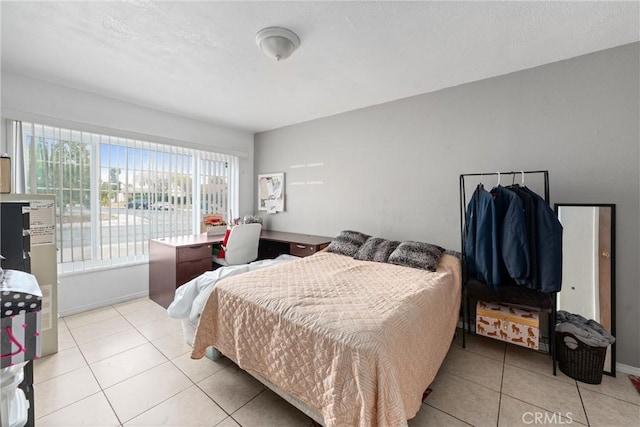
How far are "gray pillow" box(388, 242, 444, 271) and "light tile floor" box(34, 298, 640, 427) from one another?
790 mm

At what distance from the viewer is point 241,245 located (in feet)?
11.1

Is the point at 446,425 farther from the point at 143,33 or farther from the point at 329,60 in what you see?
the point at 143,33

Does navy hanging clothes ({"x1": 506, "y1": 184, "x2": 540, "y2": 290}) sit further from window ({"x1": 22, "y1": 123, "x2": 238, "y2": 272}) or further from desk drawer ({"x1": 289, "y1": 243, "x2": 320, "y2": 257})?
window ({"x1": 22, "y1": 123, "x2": 238, "y2": 272})

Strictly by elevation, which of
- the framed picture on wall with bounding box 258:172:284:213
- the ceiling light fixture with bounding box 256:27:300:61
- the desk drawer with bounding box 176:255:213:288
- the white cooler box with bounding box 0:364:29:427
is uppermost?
the ceiling light fixture with bounding box 256:27:300:61

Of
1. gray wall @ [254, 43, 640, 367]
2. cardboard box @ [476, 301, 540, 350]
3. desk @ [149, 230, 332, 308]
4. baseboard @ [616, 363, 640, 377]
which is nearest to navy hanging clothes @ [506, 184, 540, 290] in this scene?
cardboard box @ [476, 301, 540, 350]

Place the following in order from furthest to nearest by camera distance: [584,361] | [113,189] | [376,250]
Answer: [113,189] < [376,250] < [584,361]


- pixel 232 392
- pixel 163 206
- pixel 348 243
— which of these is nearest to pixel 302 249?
pixel 348 243

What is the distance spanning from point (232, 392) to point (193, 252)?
1.78 metres

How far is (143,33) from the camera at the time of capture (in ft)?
6.29

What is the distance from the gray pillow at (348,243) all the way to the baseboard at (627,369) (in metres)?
2.26

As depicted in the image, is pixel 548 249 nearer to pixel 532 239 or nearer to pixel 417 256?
pixel 532 239

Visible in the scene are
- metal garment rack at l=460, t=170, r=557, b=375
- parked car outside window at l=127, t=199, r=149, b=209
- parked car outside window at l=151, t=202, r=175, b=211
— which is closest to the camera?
metal garment rack at l=460, t=170, r=557, b=375

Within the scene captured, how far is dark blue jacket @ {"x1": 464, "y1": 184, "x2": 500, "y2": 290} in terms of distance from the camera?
2164mm

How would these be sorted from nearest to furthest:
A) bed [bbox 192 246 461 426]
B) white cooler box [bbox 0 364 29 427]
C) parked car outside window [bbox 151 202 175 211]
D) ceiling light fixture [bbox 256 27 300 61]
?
1. white cooler box [bbox 0 364 29 427]
2. bed [bbox 192 246 461 426]
3. ceiling light fixture [bbox 256 27 300 61]
4. parked car outside window [bbox 151 202 175 211]
